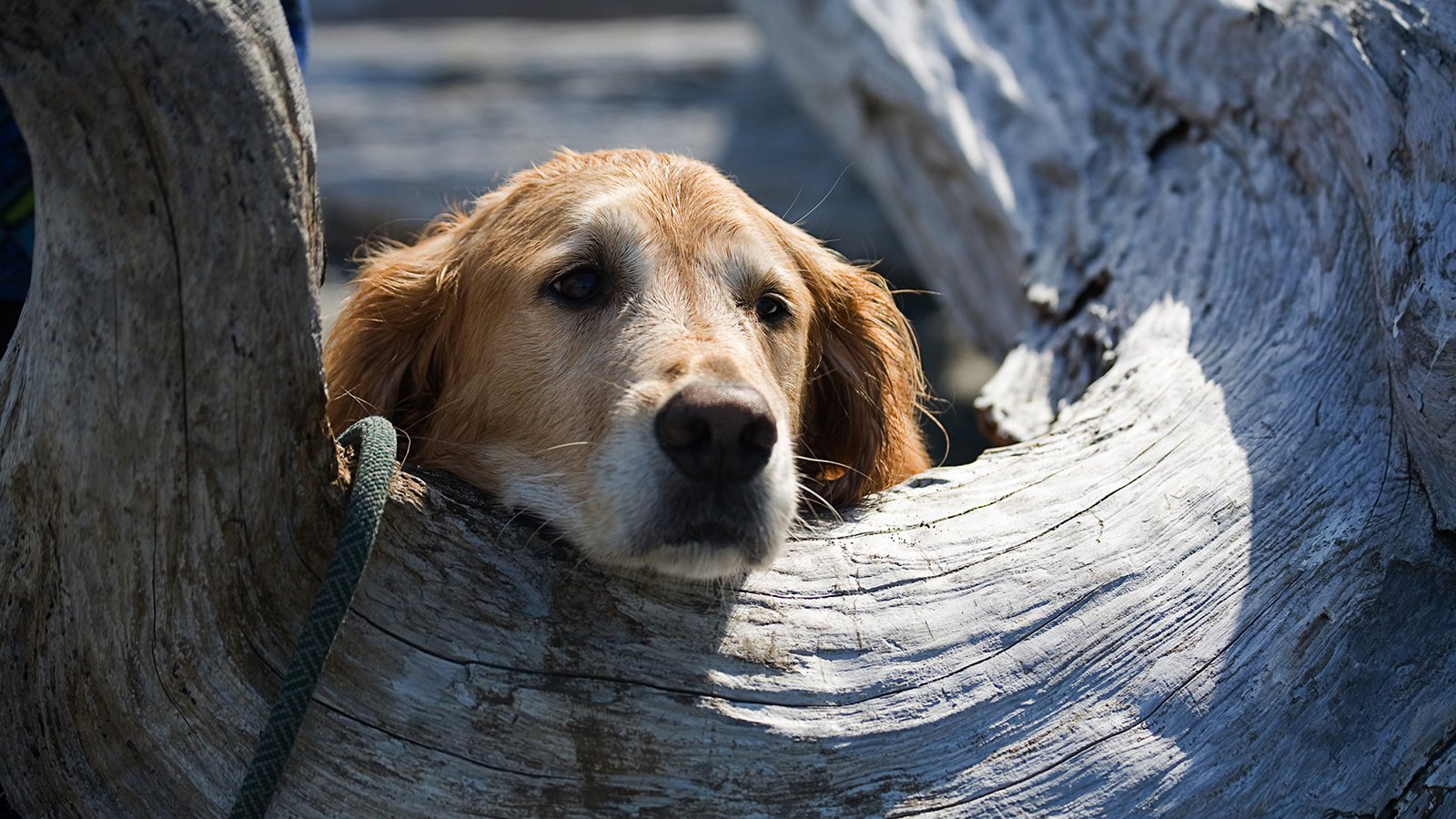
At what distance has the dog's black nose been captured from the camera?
7.88ft

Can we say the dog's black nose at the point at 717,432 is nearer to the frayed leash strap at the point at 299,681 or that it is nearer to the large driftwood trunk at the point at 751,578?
the large driftwood trunk at the point at 751,578

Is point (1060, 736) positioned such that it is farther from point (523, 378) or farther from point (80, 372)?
point (80, 372)

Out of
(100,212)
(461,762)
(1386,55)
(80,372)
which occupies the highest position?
(1386,55)

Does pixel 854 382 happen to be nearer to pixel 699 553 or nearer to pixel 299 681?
pixel 699 553

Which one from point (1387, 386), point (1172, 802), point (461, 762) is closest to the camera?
point (461, 762)

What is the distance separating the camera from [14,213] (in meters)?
3.30

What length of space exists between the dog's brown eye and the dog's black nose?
843mm

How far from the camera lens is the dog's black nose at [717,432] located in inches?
94.6

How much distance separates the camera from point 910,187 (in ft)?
19.1

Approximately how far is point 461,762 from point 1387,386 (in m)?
2.37

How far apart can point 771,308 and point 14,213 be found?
210cm

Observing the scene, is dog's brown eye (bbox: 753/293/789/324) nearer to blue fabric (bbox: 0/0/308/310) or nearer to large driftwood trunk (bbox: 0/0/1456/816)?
→ large driftwood trunk (bbox: 0/0/1456/816)

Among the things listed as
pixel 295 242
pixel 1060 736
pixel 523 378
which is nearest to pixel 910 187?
pixel 523 378

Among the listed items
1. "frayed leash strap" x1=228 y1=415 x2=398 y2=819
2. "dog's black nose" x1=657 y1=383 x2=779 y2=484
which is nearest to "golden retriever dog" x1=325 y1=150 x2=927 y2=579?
"dog's black nose" x1=657 y1=383 x2=779 y2=484
